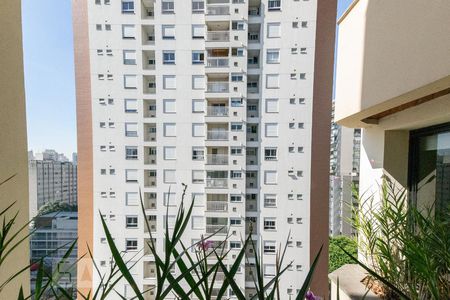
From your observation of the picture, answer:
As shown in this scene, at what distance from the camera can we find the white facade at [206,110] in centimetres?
260

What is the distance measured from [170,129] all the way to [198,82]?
2.61ft

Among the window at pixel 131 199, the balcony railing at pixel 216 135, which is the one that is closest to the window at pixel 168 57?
the balcony railing at pixel 216 135

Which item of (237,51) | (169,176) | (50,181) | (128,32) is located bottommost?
(169,176)

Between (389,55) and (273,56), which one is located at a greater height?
(273,56)

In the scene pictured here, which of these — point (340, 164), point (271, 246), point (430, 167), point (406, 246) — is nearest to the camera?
point (406, 246)

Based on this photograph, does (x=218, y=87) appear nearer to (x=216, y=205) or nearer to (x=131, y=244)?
(x=216, y=205)

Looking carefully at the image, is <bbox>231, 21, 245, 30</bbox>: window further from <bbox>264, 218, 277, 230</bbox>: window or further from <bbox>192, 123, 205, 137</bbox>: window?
<bbox>264, 218, 277, 230</bbox>: window

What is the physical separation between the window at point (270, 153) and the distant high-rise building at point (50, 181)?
7.27ft

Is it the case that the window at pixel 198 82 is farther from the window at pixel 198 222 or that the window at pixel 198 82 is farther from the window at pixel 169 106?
the window at pixel 198 222

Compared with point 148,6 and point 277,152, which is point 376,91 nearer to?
point 277,152

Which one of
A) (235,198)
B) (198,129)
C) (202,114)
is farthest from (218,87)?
(235,198)

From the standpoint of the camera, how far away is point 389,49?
110 cm

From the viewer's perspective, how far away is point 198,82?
2.91 m

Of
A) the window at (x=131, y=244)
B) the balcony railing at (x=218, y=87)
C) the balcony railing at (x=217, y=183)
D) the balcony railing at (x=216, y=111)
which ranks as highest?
the balcony railing at (x=218, y=87)
